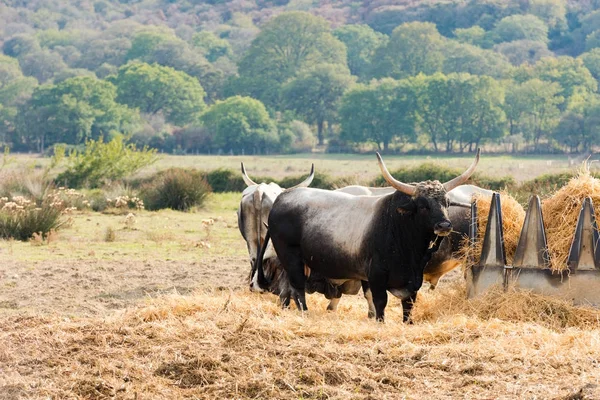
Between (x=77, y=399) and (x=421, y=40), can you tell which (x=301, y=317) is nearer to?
(x=77, y=399)

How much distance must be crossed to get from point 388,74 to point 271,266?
130m

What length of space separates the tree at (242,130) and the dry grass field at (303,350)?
3463 inches

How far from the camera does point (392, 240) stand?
423 inches

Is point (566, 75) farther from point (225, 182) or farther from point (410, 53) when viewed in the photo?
point (225, 182)

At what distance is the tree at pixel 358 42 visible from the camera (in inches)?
6547

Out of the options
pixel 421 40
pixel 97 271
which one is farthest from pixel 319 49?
pixel 97 271

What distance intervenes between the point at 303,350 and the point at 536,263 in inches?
117

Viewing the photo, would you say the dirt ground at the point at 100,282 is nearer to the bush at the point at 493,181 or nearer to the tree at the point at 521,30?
the bush at the point at 493,181

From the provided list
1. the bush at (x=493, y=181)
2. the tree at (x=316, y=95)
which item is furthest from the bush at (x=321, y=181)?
the tree at (x=316, y=95)

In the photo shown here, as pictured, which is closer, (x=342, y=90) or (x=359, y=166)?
(x=359, y=166)

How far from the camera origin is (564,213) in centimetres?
1087

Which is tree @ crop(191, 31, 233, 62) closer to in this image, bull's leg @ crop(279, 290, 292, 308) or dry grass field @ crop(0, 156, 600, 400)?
bull's leg @ crop(279, 290, 292, 308)

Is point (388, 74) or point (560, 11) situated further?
point (560, 11)

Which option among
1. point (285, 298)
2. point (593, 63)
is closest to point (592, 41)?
point (593, 63)
